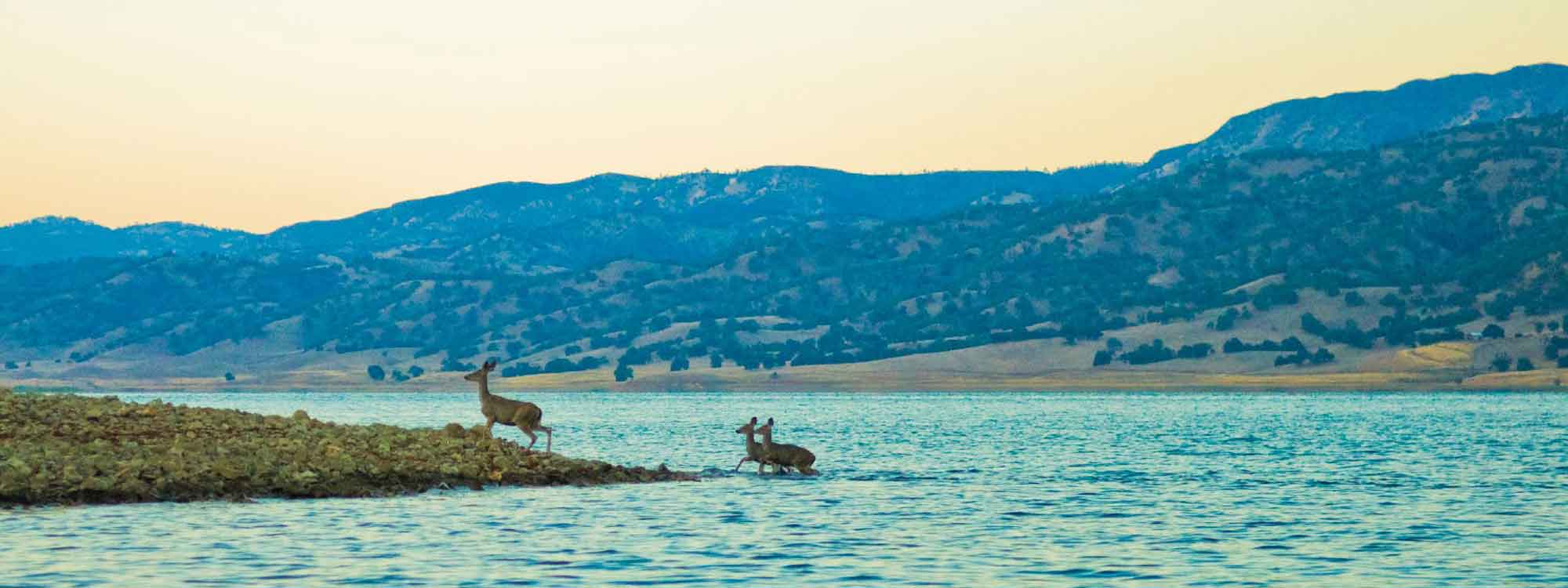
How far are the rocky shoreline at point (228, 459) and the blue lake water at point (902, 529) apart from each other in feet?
3.75

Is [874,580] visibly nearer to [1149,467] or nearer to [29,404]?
[29,404]

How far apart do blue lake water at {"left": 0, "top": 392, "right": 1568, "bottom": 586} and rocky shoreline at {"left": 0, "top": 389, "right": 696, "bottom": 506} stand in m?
1.14

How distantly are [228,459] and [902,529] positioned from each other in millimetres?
14632

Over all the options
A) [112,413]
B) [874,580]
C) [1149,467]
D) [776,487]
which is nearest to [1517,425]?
[1149,467]

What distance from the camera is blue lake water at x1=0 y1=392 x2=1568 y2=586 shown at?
96.5 ft

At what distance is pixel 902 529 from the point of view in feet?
120

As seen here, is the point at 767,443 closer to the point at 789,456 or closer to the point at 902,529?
the point at 789,456

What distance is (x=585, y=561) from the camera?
3077 centimetres

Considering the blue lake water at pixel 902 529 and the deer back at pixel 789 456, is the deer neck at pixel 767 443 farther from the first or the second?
the blue lake water at pixel 902 529

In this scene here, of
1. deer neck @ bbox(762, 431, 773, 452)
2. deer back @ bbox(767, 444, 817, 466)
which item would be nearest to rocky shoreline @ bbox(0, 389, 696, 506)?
deer neck @ bbox(762, 431, 773, 452)

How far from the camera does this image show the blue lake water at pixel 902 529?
29422mm

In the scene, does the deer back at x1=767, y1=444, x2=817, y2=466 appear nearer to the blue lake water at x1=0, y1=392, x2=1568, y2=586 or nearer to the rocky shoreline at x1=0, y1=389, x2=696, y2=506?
the blue lake water at x1=0, y1=392, x2=1568, y2=586

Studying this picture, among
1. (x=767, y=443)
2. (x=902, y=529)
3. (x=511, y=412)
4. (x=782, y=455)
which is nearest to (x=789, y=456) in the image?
(x=782, y=455)

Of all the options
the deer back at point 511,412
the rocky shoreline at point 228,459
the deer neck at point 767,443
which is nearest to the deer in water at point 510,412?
the deer back at point 511,412
